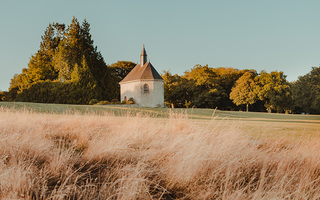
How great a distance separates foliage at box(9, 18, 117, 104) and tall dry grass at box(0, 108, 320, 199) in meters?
24.6

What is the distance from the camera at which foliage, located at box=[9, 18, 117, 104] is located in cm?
2995

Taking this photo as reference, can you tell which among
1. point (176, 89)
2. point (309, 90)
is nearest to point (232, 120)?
point (309, 90)

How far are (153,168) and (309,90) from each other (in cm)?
4116

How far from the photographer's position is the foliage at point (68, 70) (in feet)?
98.3

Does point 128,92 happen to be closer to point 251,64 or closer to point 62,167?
point 251,64

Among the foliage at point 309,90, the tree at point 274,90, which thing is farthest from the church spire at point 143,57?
the foliage at point 309,90

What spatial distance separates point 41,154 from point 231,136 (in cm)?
393

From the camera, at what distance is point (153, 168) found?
165 inches

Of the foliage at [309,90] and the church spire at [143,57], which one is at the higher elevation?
the church spire at [143,57]

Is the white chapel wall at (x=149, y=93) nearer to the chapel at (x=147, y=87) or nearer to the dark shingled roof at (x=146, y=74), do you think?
the chapel at (x=147, y=87)

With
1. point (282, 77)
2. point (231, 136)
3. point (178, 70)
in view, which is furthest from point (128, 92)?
point (231, 136)

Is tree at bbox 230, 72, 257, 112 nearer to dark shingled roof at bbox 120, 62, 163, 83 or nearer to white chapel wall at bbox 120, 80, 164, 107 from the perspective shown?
white chapel wall at bbox 120, 80, 164, 107

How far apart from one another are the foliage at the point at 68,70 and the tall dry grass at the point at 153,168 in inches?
969

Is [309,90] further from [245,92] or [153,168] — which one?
[153,168]
